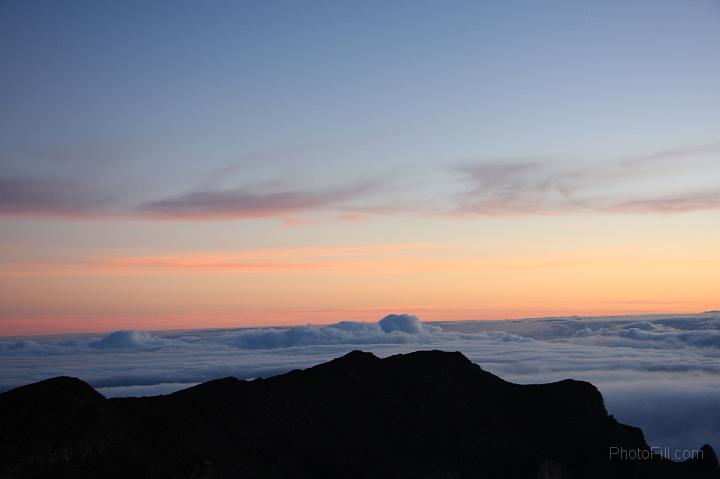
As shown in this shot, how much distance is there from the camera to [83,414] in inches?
2537

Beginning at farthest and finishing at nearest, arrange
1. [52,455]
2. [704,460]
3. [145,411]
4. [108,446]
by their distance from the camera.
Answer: [704,460] → [145,411] → [108,446] → [52,455]

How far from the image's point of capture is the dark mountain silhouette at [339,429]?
62875 mm

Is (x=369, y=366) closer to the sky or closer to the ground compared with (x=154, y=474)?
closer to the sky

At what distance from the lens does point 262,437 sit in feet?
260

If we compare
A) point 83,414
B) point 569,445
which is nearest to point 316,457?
point 83,414

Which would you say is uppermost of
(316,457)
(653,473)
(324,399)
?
(324,399)

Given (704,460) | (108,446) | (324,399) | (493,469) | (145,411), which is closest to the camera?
(108,446)

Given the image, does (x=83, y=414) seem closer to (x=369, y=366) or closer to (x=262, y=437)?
(x=262, y=437)

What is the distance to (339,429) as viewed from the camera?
85250mm

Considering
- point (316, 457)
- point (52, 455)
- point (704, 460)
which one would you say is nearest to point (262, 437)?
point (316, 457)

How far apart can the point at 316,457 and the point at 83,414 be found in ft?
87.2

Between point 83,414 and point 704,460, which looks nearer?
point 83,414

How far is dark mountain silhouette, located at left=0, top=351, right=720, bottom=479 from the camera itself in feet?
206

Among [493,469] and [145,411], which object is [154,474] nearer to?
[145,411]
